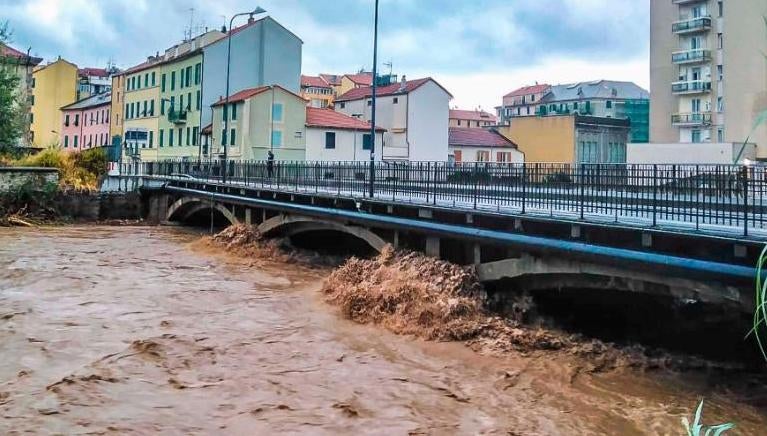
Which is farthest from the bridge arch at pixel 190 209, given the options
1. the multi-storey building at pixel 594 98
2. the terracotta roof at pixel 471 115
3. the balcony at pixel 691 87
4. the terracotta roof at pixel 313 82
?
the terracotta roof at pixel 471 115

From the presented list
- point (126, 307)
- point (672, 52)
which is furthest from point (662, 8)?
point (126, 307)

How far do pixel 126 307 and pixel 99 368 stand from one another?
17.3ft

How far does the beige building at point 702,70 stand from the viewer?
151 feet

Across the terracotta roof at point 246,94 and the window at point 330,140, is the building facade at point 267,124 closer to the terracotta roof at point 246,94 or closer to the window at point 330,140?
the terracotta roof at point 246,94

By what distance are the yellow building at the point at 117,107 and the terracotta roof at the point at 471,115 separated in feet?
179

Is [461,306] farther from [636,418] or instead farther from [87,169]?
[87,169]

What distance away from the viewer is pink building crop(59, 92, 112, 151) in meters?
80.6

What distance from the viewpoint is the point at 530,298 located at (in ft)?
45.3

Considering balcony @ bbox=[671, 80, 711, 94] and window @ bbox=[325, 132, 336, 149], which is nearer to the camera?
window @ bbox=[325, 132, 336, 149]

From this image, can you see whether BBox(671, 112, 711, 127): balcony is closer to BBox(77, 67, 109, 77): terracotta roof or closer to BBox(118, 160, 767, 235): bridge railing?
BBox(118, 160, 767, 235): bridge railing

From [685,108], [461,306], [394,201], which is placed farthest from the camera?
[685,108]

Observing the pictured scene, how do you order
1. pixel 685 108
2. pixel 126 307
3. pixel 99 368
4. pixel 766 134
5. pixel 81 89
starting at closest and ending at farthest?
pixel 99 368, pixel 126 307, pixel 766 134, pixel 685 108, pixel 81 89

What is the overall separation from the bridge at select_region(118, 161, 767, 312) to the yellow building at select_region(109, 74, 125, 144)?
59.9 m

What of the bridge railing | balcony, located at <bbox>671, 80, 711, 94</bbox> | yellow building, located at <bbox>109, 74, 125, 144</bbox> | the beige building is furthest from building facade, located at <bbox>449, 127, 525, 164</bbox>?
yellow building, located at <bbox>109, 74, 125, 144</bbox>
